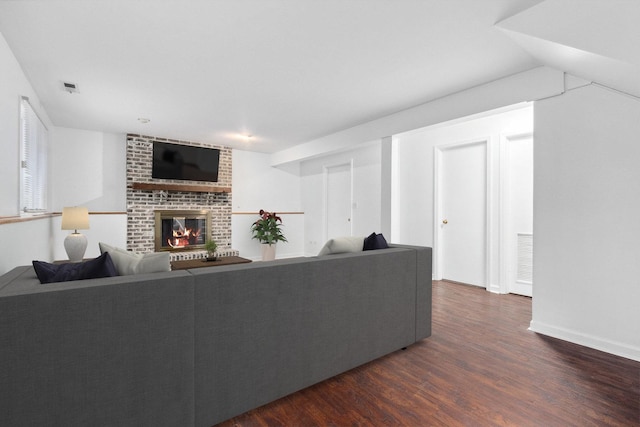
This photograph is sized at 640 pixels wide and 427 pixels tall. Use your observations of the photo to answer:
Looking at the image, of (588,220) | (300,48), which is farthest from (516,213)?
(300,48)

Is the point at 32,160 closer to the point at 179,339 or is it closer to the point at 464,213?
the point at 179,339

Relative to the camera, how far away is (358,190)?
6.17 metres

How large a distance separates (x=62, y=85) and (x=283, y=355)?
376cm

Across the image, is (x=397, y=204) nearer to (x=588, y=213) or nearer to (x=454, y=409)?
(x=588, y=213)

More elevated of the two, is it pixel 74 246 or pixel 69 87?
pixel 69 87

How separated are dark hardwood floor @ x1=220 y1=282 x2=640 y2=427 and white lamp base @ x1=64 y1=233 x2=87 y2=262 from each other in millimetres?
3219

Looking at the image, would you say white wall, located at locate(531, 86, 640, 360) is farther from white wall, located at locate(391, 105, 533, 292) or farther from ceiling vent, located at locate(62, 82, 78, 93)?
ceiling vent, located at locate(62, 82, 78, 93)

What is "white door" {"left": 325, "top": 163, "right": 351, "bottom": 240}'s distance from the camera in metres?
6.46

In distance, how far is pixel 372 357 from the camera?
2285 mm

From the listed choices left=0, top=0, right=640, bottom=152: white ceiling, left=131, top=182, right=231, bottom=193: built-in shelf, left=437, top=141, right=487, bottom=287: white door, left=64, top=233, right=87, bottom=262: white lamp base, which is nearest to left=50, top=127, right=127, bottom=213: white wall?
left=131, top=182, right=231, bottom=193: built-in shelf

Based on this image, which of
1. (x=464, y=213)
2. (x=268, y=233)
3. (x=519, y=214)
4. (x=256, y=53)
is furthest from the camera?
(x=268, y=233)

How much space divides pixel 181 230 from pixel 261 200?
1.88 m

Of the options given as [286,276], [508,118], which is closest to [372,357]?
[286,276]

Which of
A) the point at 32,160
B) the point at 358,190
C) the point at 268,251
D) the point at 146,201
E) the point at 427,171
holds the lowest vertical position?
the point at 268,251
